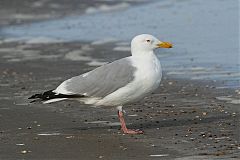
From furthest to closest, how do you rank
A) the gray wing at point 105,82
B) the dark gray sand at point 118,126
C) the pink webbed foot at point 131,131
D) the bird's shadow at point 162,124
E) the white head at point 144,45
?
the white head at point 144,45, the bird's shadow at point 162,124, the gray wing at point 105,82, the pink webbed foot at point 131,131, the dark gray sand at point 118,126

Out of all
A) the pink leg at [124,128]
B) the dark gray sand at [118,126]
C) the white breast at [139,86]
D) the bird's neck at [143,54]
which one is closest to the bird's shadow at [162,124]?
the dark gray sand at [118,126]

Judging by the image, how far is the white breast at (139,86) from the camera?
9.45m

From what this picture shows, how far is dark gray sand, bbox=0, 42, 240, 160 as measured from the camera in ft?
26.8

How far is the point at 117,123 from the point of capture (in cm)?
1002

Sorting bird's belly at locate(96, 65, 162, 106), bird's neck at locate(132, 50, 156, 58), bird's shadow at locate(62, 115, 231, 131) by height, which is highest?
bird's neck at locate(132, 50, 156, 58)

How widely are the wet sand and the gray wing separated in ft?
1.41

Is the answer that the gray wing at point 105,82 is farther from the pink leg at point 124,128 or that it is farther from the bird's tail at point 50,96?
the pink leg at point 124,128

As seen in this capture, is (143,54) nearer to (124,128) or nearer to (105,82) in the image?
(105,82)

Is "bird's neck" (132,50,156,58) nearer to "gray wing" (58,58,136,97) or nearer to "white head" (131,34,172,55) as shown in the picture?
"white head" (131,34,172,55)

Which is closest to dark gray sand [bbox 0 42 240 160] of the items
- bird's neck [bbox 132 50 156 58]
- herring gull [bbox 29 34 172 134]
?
herring gull [bbox 29 34 172 134]

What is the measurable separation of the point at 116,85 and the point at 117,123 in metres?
0.65

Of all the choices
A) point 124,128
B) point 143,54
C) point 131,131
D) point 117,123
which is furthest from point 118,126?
point 143,54

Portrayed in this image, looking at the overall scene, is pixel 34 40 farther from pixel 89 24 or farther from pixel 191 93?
pixel 191 93

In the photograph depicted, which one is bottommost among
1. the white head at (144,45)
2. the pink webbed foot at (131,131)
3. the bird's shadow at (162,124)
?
the bird's shadow at (162,124)
